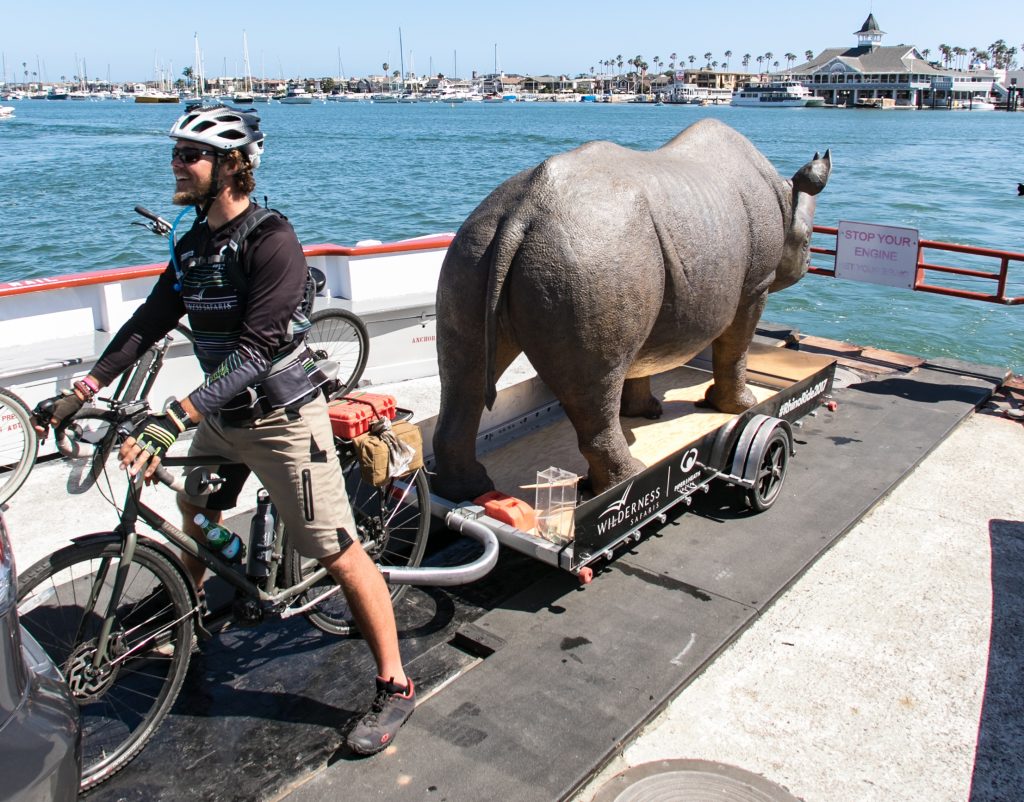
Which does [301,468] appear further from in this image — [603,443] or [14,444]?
[14,444]

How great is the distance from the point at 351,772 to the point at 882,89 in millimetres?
139853

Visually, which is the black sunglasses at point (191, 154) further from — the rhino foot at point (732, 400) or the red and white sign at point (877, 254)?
the red and white sign at point (877, 254)

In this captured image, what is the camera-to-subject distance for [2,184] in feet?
106

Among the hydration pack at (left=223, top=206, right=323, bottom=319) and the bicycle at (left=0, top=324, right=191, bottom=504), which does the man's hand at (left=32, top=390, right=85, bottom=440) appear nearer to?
the bicycle at (left=0, top=324, right=191, bottom=504)

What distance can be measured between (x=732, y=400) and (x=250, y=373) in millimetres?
3983

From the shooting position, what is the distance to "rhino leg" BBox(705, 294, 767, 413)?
5.98 metres

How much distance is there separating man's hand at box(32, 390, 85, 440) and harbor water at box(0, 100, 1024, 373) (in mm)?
11486

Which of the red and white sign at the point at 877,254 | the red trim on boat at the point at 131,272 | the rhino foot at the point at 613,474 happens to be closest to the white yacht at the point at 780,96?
the red and white sign at the point at 877,254

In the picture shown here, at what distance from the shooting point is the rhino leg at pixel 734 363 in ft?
19.6

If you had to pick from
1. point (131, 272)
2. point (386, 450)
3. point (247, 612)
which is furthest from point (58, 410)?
point (131, 272)

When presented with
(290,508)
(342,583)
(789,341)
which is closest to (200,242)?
(290,508)

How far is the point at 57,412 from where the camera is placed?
326 centimetres

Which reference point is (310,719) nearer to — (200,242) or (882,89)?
(200,242)

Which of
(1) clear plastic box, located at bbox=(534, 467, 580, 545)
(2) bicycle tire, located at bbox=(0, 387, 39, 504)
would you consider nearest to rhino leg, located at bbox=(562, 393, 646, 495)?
(1) clear plastic box, located at bbox=(534, 467, 580, 545)
